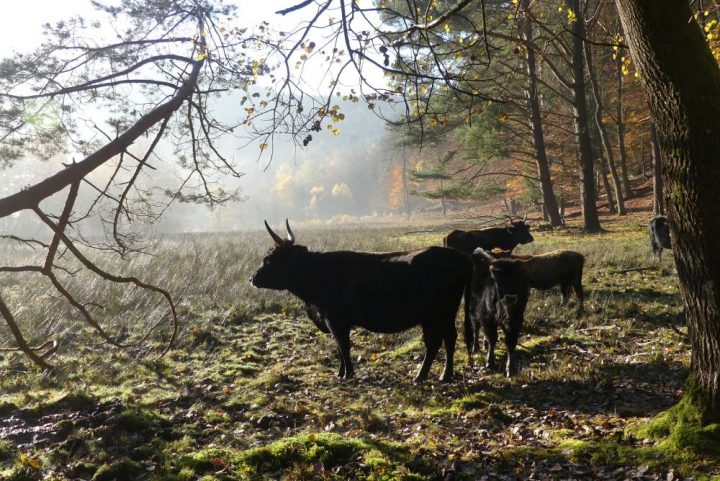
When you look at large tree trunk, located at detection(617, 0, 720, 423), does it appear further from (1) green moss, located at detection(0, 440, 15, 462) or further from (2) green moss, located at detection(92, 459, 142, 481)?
(1) green moss, located at detection(0, 440, 15, 462)

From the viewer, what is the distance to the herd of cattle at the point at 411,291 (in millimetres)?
7180

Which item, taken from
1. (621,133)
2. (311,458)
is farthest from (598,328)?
(621,133)

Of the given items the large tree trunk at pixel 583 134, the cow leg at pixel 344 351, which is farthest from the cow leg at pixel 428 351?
the large tree trunk at pixel 583 134

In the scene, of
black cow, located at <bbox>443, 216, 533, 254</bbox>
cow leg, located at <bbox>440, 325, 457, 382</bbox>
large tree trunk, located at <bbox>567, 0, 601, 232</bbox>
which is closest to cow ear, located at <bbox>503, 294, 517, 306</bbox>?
cow leg, located at <bbox>440, 325, 457, 382</bbox>

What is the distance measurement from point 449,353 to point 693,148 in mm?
4226

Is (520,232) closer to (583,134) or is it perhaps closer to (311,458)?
(583,134)

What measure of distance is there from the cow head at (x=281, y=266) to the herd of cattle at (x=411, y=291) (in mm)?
16

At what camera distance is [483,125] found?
22703 millimetres

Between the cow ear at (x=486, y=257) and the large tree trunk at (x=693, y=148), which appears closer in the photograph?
the large tree trunk at (x=693, y=148)

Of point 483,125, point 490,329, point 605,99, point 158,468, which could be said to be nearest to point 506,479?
point 158,468

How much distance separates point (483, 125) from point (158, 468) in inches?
820

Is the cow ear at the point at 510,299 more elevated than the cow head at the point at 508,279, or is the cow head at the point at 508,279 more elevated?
the cow head at the point at 508,279

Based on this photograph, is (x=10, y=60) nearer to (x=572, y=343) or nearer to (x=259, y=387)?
(x=259, y=387)

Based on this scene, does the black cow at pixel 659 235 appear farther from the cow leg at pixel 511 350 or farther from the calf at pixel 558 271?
the cow leg at pixel 511 350
